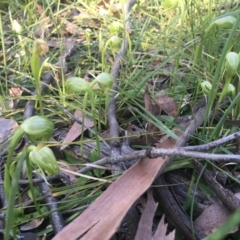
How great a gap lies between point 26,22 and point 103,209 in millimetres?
1040

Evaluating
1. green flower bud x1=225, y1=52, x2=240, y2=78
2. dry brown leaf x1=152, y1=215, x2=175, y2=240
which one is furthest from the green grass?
dry brown leaf x1=152, y1=215, x2=175, y2=240

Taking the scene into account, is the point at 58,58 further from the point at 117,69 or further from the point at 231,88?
the point at 231,88

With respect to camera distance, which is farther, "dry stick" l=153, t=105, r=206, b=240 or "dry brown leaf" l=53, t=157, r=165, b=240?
"dry stick" l=153, t=105, r=206, b=240

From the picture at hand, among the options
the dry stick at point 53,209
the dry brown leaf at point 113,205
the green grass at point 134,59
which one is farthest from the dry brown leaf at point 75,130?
the dry brown leaf at point 113,205

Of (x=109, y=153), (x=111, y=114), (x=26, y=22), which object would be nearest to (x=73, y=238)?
(x=109, y=153)

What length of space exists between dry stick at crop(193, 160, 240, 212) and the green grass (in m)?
0.03

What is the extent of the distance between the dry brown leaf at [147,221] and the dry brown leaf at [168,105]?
282mm

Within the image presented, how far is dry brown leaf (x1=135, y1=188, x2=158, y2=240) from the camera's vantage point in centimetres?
62

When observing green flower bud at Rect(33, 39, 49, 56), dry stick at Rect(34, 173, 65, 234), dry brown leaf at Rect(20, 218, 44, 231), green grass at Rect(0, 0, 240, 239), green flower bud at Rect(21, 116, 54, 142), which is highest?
green flower bud at Rect(33, 39, 49, 56)

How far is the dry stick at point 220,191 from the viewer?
68 cm

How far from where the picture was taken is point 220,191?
69 centimetres

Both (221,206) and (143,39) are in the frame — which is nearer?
(221,206)

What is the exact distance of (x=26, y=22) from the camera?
145 cm

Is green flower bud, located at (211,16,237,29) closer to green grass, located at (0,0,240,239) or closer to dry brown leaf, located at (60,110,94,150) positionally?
green grass, located at (0,0,240,239)
